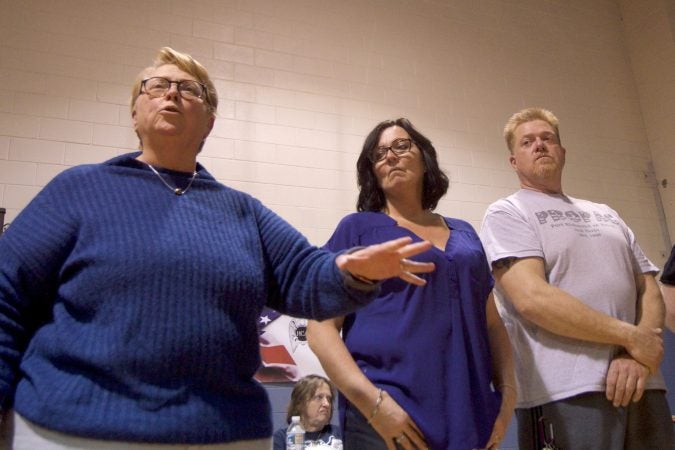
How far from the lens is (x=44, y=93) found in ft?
11.2

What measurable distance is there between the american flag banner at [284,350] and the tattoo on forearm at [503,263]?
1876mm

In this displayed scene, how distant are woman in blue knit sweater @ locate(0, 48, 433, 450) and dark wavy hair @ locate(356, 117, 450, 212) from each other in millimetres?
588

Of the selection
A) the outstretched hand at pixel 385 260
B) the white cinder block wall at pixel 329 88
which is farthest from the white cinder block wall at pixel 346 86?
the outstretched hand at pixel 385 260

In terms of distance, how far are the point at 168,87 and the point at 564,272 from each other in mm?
1169

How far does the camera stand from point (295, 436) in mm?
3129

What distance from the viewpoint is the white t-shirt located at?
5.24 feet

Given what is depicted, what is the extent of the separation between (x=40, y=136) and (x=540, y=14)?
4.14m

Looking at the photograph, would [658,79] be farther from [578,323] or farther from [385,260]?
[385,260]

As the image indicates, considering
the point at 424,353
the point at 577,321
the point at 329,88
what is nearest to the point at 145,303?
the point at 424,353

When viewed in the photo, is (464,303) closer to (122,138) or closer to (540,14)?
(122,138)

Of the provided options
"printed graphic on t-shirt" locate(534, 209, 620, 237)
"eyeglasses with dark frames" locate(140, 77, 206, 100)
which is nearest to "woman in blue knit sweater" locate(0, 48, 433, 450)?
"eyeglasses with dark frames" locate(140, 77, 206, 100)

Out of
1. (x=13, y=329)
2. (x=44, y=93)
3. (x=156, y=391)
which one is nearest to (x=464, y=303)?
(x=156, y=391)

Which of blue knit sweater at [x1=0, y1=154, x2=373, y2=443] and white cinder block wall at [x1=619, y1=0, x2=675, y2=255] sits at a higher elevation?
white cinder block wall at [x1=619, y1=0, x2=675, y2=255]

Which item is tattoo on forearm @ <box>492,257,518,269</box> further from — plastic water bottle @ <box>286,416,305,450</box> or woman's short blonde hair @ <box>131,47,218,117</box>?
plastic water bottle @ <box>286,416,305,450</box>
